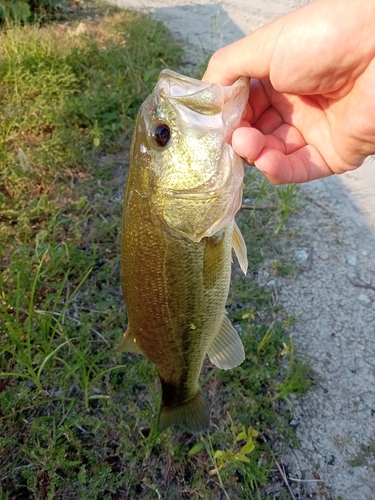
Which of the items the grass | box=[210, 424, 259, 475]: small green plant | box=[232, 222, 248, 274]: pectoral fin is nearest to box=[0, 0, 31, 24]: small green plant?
the grass

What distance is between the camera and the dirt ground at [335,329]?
2025mm

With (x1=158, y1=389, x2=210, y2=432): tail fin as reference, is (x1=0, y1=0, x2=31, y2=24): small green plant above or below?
above

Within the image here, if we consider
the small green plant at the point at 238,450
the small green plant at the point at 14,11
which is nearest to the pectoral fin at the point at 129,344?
the small green plant at the point at 238,450

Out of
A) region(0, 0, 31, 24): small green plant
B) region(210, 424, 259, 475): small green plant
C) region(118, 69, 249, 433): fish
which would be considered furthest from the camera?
region(0, 0, 31, 24): small green plant

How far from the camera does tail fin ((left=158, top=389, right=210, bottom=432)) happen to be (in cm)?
177

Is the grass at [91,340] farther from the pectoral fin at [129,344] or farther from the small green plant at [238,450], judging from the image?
the pectoral fin at [129,344]

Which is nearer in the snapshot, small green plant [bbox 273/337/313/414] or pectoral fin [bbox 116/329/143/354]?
pectoral fin [bbox 116/329/143/354]

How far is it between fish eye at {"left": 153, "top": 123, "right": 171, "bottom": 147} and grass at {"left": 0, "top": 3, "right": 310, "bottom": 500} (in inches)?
41.9

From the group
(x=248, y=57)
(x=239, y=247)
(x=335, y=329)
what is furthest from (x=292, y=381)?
(x=248, y=57)

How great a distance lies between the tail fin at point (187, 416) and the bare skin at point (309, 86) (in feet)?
3.16

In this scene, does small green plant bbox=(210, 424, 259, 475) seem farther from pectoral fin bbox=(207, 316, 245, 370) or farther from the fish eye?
the fish eye

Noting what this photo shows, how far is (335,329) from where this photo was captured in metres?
2.59

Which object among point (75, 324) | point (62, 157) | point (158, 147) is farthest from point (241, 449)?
point (62, 157)

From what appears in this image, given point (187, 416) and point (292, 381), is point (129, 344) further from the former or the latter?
point (292, 381)
